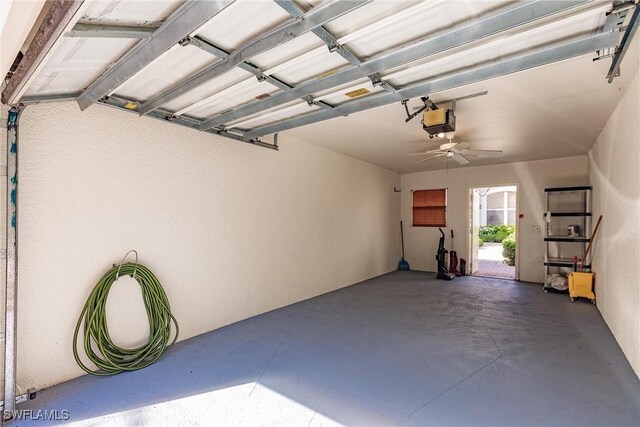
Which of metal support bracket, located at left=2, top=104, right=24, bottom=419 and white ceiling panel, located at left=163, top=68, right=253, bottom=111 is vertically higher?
white ceiling panel, located at left=163, top=68, right=253, bottom=111

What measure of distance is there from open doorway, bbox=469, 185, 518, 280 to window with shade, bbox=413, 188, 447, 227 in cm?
65

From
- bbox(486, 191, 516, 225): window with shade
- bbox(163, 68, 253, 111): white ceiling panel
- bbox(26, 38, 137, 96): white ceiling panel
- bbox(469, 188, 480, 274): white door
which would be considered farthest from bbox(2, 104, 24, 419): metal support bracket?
bbox(486, 191, 516, 225): window with shade

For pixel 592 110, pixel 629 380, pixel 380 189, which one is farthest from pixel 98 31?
pixel 380 189

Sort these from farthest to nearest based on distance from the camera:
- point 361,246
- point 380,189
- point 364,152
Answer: point 380,189, point 361,246, point 364,152

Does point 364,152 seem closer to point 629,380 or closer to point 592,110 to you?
point 592,110

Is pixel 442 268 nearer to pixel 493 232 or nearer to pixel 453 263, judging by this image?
pixel 453 263

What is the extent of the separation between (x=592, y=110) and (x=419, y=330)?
327 centimetres

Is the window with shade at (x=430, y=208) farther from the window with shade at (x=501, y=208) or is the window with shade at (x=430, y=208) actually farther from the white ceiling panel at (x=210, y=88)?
the window with shade at (x=501, y=208)

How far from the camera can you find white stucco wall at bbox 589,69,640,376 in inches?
104

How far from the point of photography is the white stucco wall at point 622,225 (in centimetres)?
264

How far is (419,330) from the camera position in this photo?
11.8 feet

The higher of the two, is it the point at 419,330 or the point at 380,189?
the point at 380,189

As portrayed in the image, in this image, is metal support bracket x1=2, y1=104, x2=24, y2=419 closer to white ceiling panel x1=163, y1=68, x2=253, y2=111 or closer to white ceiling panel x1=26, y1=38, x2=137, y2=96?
white ceiling panel x1=26, y1=38, x2=137, y2=96

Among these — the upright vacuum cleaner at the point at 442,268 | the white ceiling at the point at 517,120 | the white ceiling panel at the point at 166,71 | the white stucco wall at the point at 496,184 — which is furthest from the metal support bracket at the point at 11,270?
the white stucco wall at the point at 496,184
